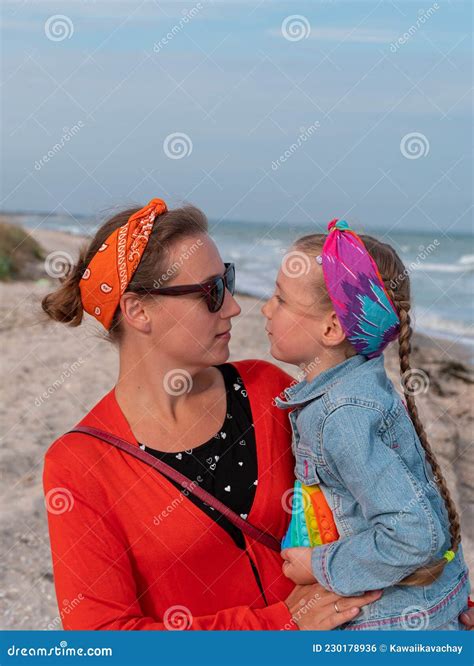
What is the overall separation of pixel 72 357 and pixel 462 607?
316 inches

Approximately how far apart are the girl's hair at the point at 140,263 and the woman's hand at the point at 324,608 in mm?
1044

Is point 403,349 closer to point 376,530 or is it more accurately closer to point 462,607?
point 376,530

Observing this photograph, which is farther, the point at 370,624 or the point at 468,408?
the point at 468,408

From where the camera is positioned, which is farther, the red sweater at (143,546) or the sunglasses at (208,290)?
the sunglasses at (208,290)

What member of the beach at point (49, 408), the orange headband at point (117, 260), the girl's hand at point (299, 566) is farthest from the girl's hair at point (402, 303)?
the beach at point (49, 408)

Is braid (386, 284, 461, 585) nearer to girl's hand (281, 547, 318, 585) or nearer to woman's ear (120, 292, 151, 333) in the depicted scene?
girl's hand (281, 547, 318, 585)

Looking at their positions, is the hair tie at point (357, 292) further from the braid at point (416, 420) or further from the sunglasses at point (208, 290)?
the sunglasses at point (208, 290)

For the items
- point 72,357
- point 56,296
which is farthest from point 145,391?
point 72,357

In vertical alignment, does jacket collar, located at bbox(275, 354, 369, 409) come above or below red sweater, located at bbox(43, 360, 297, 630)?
above

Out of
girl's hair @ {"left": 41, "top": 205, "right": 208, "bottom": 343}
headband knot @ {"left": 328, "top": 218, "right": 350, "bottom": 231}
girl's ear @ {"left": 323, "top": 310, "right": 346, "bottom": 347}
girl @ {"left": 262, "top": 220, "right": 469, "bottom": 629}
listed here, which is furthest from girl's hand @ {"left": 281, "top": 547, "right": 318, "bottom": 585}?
headband knot @ {"left": 328, "top": 218, "right": 350, "bottom": 231}

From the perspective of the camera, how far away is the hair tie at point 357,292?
258cm

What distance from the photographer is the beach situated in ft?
16.4

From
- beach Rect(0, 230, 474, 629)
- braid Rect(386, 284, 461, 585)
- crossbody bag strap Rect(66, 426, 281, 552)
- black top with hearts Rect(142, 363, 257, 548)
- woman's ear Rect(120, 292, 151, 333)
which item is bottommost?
beach Rect(0, 230, 474, 629)

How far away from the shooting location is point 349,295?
2594mm
